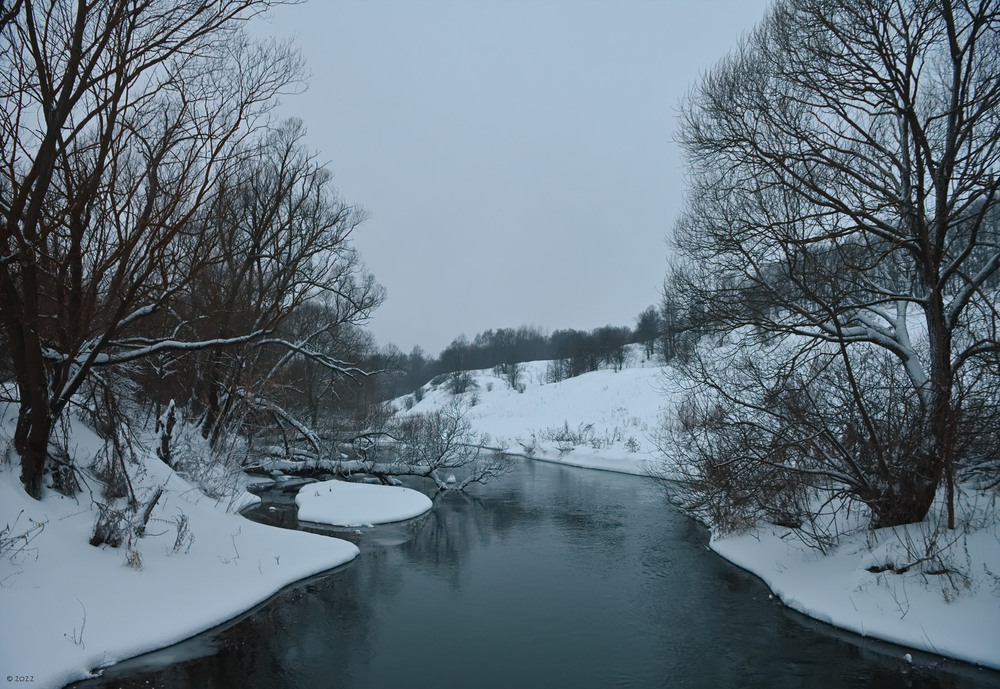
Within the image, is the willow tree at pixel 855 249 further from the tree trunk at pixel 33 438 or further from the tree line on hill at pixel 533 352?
the tree line on hill at pixel 533 352

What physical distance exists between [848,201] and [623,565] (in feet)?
23.9

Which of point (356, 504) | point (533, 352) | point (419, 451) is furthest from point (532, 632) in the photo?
point (533, 352)

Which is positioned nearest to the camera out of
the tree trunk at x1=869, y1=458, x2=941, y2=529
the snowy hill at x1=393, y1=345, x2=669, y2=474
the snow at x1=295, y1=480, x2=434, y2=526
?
the tree trunk at x1=869, y1=458, x2=941, y2=529

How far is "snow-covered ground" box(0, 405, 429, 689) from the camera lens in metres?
5.54

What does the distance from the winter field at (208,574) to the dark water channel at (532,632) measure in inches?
10.8

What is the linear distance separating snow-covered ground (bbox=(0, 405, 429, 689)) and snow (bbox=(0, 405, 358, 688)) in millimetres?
12

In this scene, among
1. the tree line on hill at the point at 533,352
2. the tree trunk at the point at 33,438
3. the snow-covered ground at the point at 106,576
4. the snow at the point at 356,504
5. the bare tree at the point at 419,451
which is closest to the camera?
the snow-covered ground at the point at 106,576

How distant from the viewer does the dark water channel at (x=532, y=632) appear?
20.8 feet

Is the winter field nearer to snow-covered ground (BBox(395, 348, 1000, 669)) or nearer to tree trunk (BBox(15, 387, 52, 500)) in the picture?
snow-covered ground (BBox(395, 348, 1000, 669))

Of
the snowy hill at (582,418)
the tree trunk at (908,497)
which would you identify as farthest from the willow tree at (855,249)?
the snowy hill at (582,418)

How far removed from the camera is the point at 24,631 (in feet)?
17.8

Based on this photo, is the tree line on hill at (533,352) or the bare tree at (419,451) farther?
the tree line on hill at (533,352)

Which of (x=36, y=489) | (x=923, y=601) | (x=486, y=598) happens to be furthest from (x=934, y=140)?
(x=36, y=489)

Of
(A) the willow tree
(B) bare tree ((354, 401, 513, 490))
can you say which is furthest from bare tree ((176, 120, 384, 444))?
(A) the willow tree
